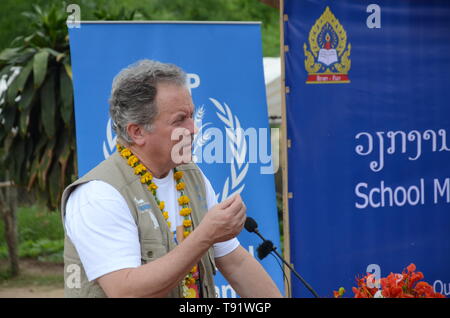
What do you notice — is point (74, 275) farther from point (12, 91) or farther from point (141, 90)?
point (12, 91)

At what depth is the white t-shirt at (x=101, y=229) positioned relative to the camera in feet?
Result: 7.25

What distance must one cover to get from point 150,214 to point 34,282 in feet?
22.8

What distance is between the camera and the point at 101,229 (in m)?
2.23

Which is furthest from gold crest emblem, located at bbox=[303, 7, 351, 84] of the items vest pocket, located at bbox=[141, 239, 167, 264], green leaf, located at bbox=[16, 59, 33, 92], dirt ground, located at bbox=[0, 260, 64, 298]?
dirt ground, located at bbox=[0, 260, 64, 298]

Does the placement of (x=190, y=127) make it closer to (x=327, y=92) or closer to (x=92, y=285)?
(x=92, y=285)

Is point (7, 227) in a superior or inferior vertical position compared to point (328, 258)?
inferior

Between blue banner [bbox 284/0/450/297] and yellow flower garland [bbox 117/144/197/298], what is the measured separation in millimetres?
2197

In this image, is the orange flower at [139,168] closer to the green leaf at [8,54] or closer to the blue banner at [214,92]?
the blue banner at [214,92]

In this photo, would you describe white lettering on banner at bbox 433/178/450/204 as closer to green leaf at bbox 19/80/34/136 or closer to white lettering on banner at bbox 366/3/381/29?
white lettering on banner at bbox 366/3/381/29

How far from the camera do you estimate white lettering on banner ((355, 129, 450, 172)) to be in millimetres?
4789

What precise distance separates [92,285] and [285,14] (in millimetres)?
2861

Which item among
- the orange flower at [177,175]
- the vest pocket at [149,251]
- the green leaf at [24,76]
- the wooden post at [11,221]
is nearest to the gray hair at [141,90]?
the orange flower at [177,175]
